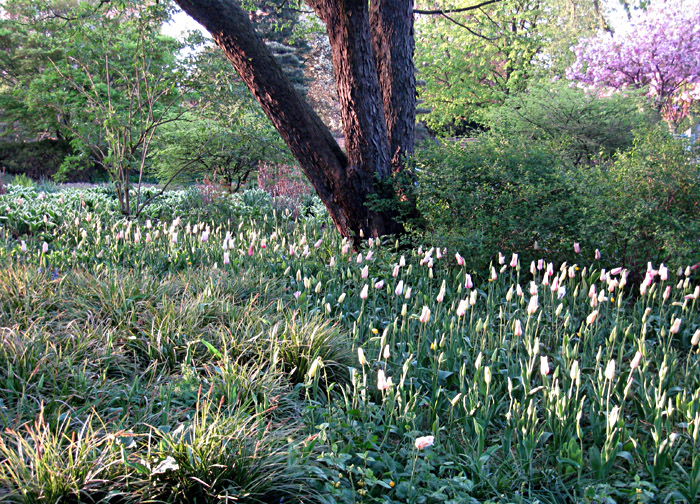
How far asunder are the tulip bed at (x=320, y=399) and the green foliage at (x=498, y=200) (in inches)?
24.8

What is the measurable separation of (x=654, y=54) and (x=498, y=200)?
53.2ft

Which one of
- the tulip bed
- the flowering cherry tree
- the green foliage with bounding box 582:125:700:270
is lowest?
the tulip bed

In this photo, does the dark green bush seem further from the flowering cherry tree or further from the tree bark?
the flowering cherry tree

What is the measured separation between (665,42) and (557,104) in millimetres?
9242

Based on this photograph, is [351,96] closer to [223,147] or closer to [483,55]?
[223,147]

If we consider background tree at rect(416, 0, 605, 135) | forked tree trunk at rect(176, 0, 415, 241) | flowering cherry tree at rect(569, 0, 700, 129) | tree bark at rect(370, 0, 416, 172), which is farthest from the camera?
background tree at rect(416, 0, 605, 135)

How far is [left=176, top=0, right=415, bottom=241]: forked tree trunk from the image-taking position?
6020 millimetres

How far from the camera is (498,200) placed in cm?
562

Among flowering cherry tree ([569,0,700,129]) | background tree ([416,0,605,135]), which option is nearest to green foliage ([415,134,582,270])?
background tree ([416,0,605,135])

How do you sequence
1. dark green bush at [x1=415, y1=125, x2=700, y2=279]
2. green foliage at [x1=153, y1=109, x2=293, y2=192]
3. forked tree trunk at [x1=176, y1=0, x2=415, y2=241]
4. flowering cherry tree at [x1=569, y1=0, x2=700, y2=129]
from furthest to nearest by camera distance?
flowering cherry tree at [x1=569, y1=0, x2=700, y2=129], green foliage at [x1=153, y1=109, x2=293, y2=192], forked tree trunk at [x1=176, y1=0, x2=415, y2=241], dark green bush at [x1=415, y1=125, x2=700, y2=279]

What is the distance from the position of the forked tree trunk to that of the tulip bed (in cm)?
163

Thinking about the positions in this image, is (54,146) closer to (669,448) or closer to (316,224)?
(316,224)

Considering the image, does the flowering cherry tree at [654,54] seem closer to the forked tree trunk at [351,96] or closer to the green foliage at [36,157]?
the forked tree trunk at [351,96]

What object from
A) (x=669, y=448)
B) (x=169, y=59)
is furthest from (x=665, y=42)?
(x=669, y=448)
